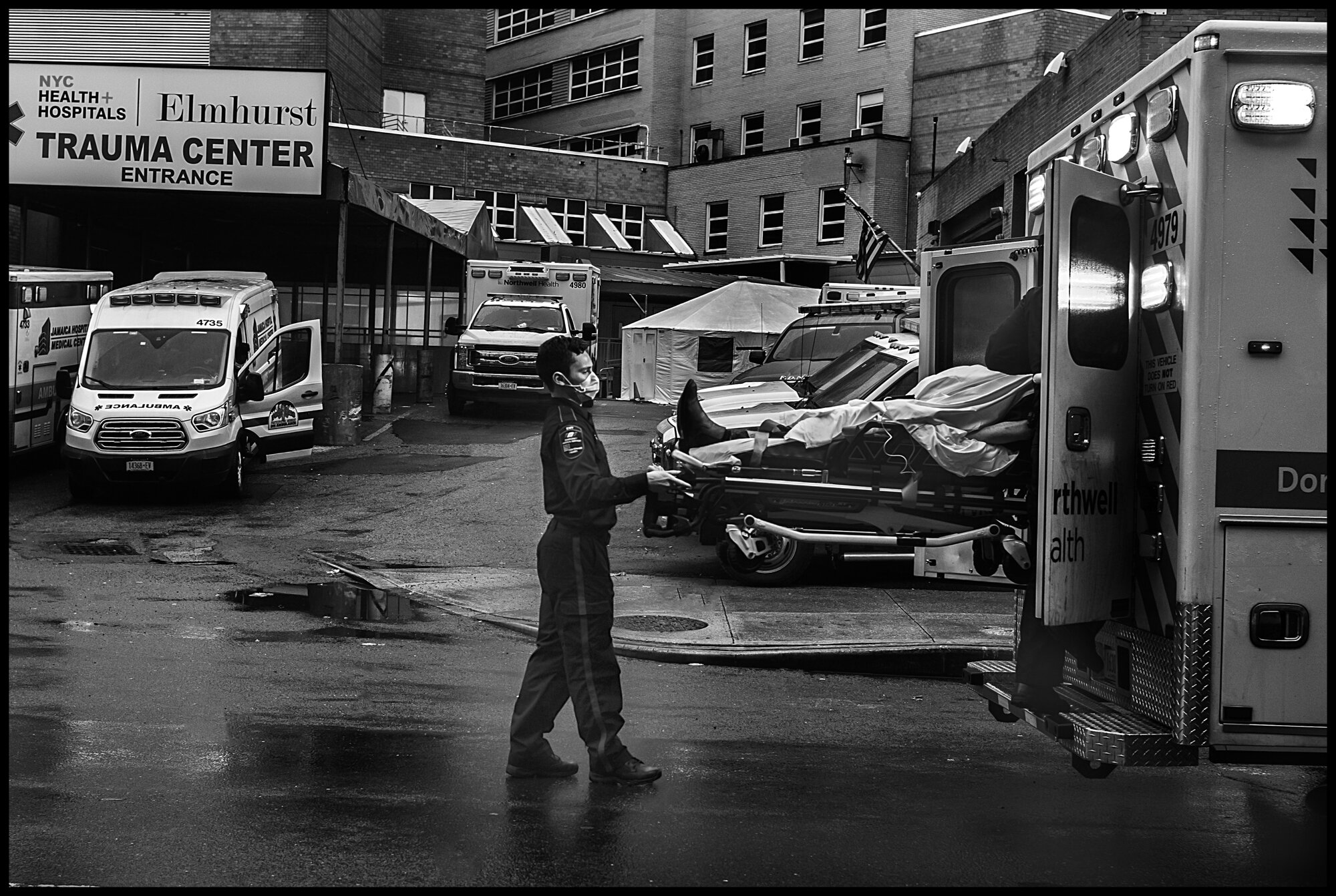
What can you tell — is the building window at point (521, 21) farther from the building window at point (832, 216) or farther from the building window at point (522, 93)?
the building window at point (832, 216)

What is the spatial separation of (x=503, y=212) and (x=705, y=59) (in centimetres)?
1071

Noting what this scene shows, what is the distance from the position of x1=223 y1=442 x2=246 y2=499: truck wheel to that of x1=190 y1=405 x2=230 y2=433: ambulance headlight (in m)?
0.38

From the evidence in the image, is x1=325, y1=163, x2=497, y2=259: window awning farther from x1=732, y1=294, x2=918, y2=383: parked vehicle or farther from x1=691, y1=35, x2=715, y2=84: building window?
x1=691, y1=35, x2=715, y2=84: building window

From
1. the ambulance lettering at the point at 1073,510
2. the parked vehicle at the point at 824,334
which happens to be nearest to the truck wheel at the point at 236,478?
the parked vehicle at the point at 824,334

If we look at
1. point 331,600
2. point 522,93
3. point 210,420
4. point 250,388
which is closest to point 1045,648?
point 331,600

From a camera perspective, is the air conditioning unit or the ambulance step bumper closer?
the ambulance step bumper

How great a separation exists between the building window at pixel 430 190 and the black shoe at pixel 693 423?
135 ft

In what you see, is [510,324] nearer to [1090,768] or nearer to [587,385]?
[587,385]

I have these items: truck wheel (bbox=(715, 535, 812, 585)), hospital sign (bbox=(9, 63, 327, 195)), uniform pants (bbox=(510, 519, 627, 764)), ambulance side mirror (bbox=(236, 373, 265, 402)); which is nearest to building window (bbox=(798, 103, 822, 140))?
hospital sign (bbox=(9, 63, 327, 195))

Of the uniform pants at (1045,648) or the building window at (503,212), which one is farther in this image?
the building window at (503,212)

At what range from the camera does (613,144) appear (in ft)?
172

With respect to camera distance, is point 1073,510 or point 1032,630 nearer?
point 1073,510

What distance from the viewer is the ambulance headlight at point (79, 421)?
16781mm

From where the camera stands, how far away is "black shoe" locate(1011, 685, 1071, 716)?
585cm
